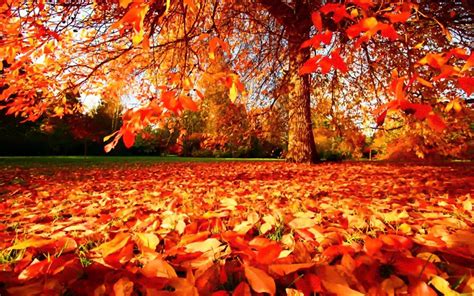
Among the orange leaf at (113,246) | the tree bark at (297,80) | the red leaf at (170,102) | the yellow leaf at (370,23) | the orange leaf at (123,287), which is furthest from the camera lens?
the tree bark at (297,80)

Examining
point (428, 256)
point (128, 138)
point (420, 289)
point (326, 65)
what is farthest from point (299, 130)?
point (420, 289)

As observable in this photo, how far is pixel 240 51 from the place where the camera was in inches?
297

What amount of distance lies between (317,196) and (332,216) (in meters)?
1.06

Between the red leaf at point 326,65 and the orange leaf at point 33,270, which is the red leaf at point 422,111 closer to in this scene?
the red leaf at point 326,65

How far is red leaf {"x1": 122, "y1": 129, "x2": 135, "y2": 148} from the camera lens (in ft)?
6.92

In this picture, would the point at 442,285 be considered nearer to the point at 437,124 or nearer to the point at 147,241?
the point at 437,124

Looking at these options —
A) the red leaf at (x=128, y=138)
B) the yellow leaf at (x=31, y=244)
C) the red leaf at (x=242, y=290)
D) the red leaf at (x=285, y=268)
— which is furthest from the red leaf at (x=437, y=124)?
the yellow leaf at (x=31, y=244)

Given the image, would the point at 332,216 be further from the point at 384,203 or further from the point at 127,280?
the point at 127,280

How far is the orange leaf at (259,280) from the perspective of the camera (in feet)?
3.51

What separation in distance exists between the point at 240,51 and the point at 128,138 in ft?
19.2

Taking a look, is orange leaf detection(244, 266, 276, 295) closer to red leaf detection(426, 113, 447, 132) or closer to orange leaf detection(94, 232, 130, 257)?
orange leaf detection(94, 232, 130, 257)

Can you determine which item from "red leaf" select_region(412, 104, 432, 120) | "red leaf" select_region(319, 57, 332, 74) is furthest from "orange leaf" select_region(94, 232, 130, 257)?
"red leaf" select_region(412, 104, 432, 120)

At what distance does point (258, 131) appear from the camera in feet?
22.0

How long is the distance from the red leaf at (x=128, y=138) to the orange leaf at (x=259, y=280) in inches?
50.0
